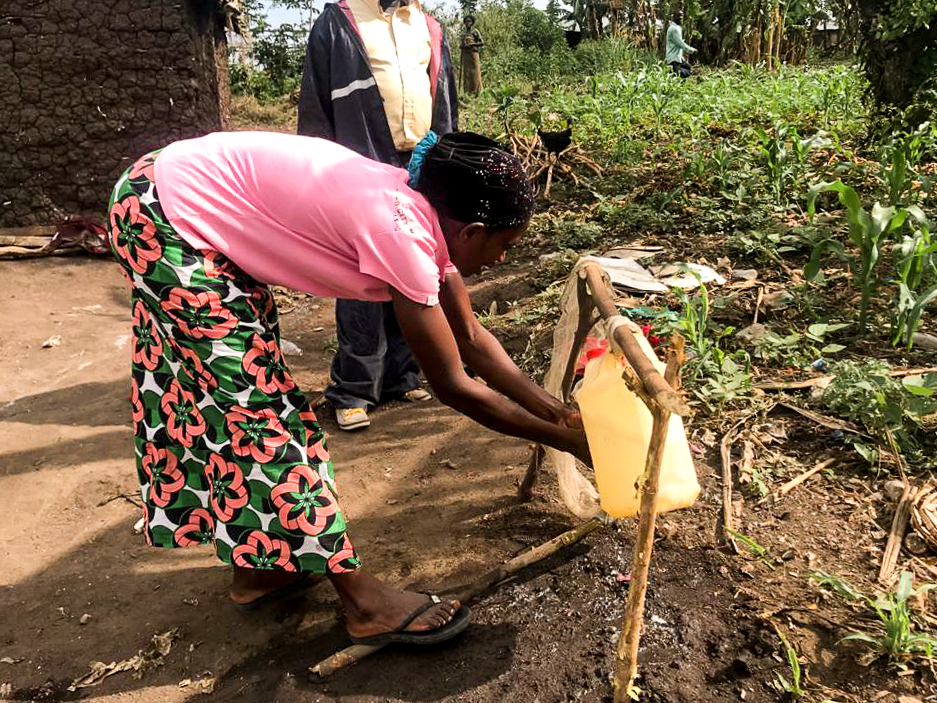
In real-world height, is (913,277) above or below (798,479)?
above

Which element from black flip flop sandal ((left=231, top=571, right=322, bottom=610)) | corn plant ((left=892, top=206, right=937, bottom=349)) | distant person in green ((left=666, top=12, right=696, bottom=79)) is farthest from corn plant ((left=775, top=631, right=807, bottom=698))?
distant person in green ((left=666, top=12, right=696, bottom=79))

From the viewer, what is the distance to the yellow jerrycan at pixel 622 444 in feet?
5.01

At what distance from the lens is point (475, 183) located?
146 centimetres

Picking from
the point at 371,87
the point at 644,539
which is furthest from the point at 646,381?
the point at 371,87

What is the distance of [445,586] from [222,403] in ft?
2.75

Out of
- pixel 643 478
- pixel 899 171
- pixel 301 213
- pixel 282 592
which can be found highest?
pixel 301 213

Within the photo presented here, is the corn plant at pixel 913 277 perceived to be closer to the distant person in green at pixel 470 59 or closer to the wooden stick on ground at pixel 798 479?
the wooden stick on ground at pixel 798 479

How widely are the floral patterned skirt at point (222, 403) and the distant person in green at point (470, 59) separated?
8.38m

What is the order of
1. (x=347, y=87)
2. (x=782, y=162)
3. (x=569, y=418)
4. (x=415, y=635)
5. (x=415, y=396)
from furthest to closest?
(x=782, y=162) → (x=415, y=396) → (x=347, y=87) → (x=415, y=635) → (x=569, y=418)

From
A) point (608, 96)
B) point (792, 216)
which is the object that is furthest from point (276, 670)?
point (608, 96)

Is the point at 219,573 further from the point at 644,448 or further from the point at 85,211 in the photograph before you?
the point at 85,211

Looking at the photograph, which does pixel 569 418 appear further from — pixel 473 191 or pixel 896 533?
pixel 896 533

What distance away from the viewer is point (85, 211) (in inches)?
201

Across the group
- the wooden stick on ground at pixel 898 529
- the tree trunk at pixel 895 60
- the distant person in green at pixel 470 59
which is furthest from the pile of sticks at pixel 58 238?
the distant person in green at pixel 470 59
